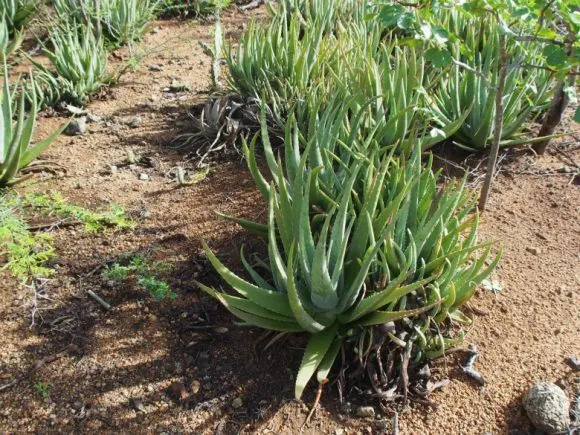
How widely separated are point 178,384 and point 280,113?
1.94 meters

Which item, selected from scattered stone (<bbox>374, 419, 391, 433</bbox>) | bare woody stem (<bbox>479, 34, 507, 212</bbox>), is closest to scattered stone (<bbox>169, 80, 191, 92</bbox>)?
bare woody stem (<bbox>479, 34, 507, 212</bbox>)

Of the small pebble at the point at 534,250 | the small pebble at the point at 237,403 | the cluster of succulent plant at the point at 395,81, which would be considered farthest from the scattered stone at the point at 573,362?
the small pebble at the point at 237,403

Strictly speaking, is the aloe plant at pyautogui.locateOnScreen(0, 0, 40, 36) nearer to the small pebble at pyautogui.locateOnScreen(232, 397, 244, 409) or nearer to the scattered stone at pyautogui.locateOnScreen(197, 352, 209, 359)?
the scattered stone at pyautogui.locateOnScreen(197, 352, 209, 359)

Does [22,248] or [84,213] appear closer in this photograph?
[22,248]

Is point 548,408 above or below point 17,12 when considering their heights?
below

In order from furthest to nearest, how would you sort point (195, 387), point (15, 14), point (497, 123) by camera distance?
point (15, 14)
point (497, 123)
point (195, 387)

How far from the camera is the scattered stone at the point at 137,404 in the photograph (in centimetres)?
217

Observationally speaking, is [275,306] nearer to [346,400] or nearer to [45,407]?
[346,400]

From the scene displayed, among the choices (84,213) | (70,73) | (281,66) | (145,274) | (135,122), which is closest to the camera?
(145,274)

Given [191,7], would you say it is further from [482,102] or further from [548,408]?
[548,408]

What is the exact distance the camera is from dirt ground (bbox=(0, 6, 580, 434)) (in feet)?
7.07

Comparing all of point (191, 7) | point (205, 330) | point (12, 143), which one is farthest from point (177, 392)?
point (191, 7)

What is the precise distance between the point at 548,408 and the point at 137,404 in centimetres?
149

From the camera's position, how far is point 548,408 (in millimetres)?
2090
